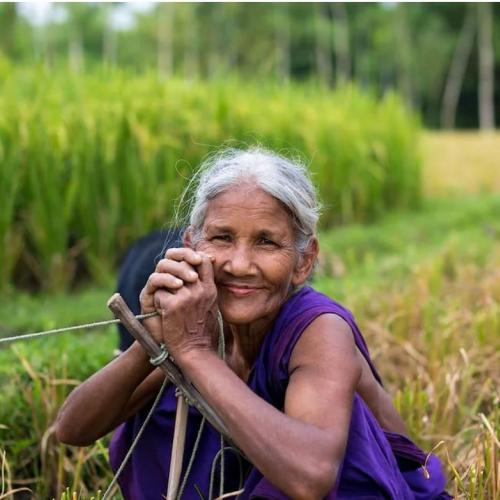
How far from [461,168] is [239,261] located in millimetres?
13791

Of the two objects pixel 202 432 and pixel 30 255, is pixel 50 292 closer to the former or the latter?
pixel 30 255

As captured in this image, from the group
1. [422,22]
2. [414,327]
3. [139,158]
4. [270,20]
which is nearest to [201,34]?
[270,20]

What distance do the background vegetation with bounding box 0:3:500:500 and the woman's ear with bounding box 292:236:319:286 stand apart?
52 cm

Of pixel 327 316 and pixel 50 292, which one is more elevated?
pixel 327 316

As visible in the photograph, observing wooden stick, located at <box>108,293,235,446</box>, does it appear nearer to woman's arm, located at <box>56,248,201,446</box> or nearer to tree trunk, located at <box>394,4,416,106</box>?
woman's arm, located at <box>56,248,201,446</box>

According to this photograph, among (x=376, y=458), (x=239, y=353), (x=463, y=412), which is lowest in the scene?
(x=463, y=412)

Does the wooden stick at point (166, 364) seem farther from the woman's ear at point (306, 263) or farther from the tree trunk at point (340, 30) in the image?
the tree trunk at point (340, 30)

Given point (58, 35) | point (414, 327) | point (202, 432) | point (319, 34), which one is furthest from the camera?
point (58, 35)

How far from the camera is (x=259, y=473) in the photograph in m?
2.00

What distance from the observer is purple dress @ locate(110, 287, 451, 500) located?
1.97 m

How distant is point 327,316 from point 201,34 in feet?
148

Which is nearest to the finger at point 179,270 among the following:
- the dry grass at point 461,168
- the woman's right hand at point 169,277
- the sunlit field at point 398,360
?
the woman's right hand at point 169,277

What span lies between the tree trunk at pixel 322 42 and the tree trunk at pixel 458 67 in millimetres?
5752

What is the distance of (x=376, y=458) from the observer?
2014 mm
